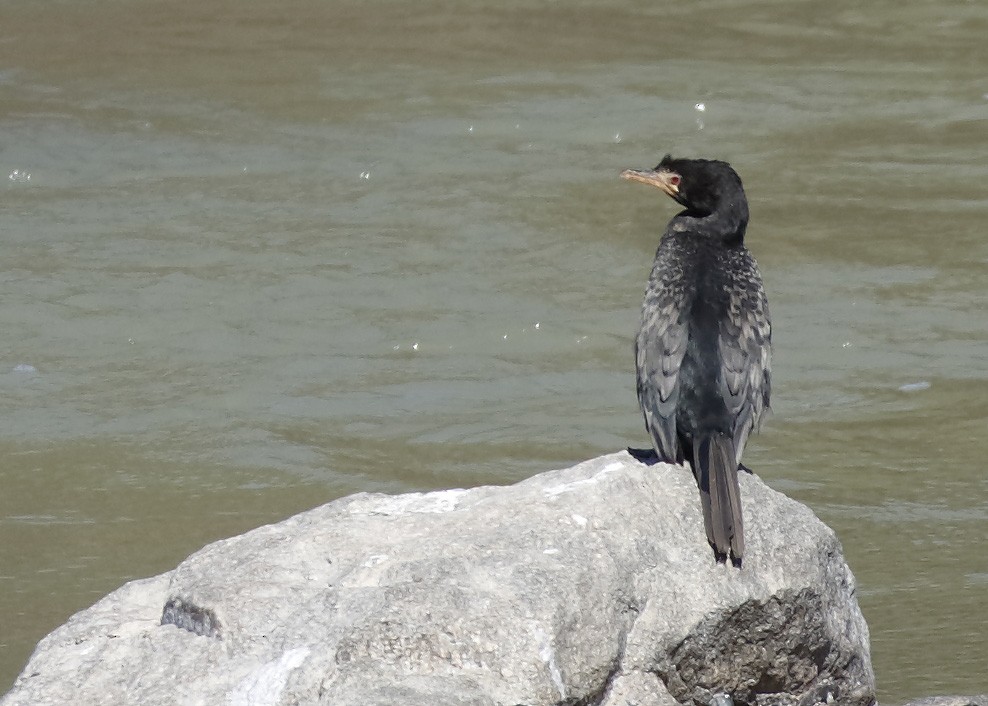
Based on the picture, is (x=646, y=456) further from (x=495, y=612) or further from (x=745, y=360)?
(x=495, y=612)

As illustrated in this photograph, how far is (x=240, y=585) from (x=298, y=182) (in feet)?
25.4

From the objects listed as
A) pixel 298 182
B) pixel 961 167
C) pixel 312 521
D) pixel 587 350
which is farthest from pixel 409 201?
pixel 312 521

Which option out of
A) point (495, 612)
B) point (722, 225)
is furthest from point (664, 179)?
point (495, 612)

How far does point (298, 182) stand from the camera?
40.5ft

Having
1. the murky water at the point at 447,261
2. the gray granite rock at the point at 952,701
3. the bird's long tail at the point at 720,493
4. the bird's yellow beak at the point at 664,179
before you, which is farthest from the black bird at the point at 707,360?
the murky water at the point at 447,261

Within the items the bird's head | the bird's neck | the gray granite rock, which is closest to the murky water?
the gray granite rock

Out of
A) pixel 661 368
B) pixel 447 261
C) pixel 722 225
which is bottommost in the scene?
pixel 447 261

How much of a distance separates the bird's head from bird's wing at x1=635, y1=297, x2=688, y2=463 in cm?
61

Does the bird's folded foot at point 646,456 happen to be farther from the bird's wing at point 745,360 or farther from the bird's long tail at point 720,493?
the bird's wing at point 745,360

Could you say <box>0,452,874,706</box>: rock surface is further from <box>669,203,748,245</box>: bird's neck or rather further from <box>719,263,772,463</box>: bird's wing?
<box>669,203,748,245</box>: bird's neck

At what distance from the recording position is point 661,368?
18.9 feet

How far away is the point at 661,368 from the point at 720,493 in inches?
26.9

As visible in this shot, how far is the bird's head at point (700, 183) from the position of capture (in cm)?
639

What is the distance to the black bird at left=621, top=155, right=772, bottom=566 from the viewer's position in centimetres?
540
